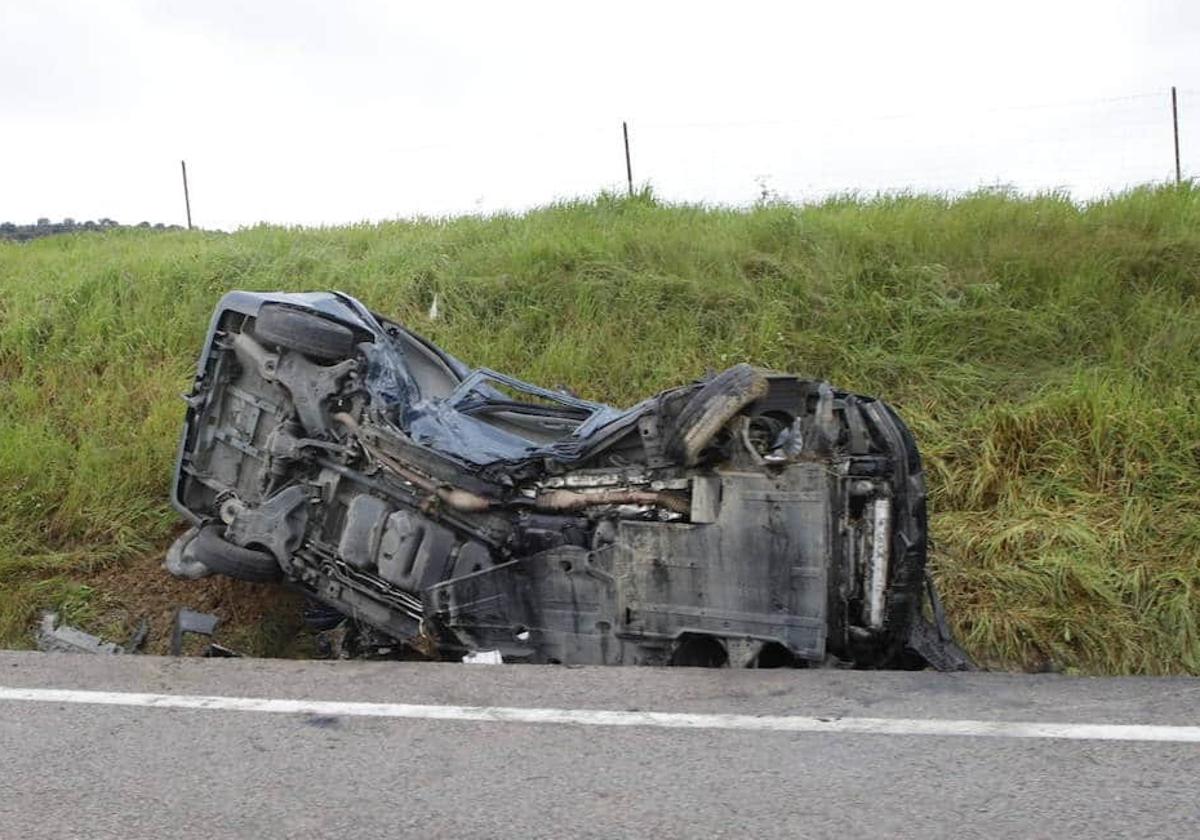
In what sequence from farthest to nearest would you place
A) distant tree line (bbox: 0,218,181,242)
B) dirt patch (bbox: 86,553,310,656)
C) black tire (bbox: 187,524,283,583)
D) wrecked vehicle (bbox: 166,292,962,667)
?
distant tree line (bbox: 0,218,181,242), dirt patch (bbox: 86,553,310,656), black tire (bbox: 187,524,283,583), wrecked vehicle (bbox: 166,292,962,667)

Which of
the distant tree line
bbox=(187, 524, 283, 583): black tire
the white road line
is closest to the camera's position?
the white road line

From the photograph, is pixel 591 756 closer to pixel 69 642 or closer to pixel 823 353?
pixel 69 642

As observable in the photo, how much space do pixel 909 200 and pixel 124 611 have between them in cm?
658

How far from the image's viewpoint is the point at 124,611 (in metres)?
6.35

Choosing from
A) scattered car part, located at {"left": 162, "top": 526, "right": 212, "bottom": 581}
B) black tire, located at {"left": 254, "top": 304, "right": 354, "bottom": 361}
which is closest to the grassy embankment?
scattered car part, located at {"left": 162, "top": 526, "right": 212, "bottom": 581}

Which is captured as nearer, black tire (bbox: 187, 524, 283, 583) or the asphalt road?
the asphalt road

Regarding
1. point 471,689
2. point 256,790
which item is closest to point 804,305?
point 471,689

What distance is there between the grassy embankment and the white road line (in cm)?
183

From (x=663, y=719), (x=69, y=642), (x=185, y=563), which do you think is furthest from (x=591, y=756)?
(x=69, y=642)

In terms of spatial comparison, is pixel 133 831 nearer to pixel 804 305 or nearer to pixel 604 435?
pixel 604 435

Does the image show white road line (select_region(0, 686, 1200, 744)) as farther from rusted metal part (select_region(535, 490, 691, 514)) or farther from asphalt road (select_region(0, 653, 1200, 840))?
rusted metal part (select_region(535, 490, 691, 514))

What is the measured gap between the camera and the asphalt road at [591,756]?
2.95 meters

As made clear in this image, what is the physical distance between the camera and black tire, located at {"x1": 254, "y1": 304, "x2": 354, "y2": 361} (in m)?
5.29

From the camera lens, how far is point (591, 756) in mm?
3412
